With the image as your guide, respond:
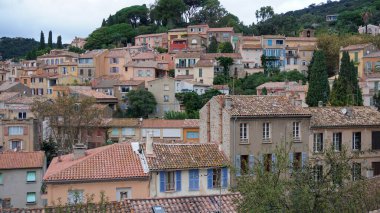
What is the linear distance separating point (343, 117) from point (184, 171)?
11.6 m

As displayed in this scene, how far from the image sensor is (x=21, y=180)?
4112 centimetres

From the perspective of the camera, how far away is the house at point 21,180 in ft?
133

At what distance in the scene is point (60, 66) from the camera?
99.7 m

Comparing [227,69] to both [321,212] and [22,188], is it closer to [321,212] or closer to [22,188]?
[22,188]

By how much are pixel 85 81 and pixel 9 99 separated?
81.4ft

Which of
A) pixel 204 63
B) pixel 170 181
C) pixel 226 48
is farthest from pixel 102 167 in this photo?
pixel 226 48

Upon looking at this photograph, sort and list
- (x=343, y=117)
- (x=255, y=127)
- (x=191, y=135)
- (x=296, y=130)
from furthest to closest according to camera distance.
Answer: (x=191, y=135), (x=343, y=117), (x=296, y=130), (x=255, y=127)

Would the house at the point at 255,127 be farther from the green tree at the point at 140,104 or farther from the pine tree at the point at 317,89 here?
the green tree at the point at 140,104

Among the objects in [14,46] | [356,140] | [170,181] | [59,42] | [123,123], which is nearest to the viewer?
[170,181]

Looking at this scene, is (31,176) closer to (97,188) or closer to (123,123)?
(97,188)

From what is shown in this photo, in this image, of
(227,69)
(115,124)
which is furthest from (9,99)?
(227,69)

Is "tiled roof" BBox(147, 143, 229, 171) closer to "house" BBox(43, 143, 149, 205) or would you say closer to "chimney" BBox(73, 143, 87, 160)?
"house" BBox(43, 143, 149, 205)

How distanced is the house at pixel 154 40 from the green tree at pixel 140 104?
128ft

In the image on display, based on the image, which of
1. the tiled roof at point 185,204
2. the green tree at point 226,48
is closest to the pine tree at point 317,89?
the green tree at point 226,48
